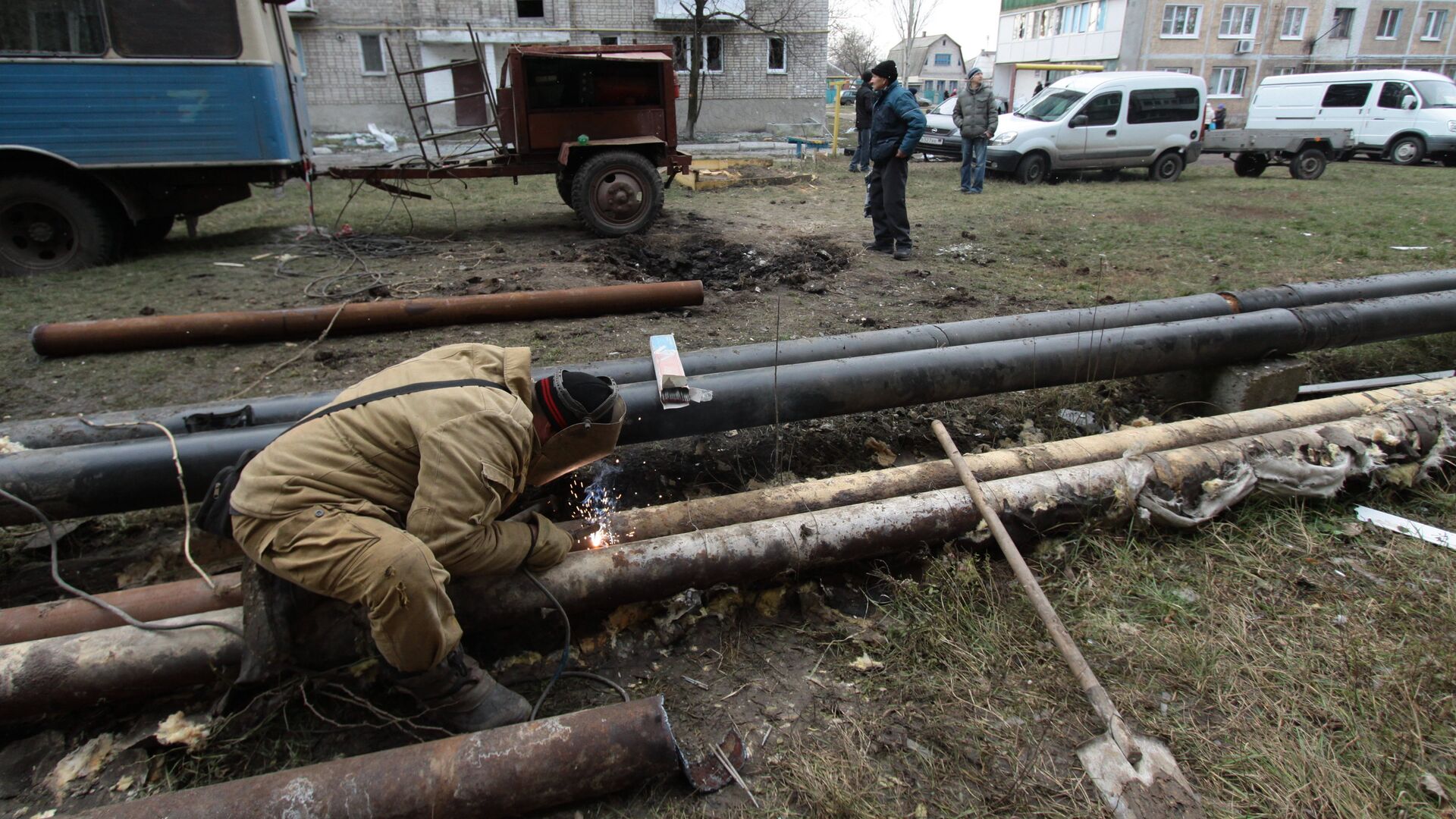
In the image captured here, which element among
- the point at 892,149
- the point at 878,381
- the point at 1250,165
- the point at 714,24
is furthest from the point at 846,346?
the point at 714,24

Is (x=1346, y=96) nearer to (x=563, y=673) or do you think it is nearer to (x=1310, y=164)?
(x=1310, y=164)

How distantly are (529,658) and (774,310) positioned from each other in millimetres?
3602

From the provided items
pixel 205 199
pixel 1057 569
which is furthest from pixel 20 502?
pixel 205 199

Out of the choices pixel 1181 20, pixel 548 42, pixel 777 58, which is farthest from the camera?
pixel 1181 20

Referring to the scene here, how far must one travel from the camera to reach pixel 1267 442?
302 centimetres

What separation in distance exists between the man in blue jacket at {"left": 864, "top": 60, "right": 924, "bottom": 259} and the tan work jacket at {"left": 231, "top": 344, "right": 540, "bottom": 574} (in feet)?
18.7

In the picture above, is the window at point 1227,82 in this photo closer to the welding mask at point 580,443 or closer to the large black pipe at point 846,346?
the large black pipe at point 846,346

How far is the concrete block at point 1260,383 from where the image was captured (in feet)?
12.3

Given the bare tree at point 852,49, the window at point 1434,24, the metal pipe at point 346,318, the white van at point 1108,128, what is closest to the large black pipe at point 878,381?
the metal pipe at point 346,318

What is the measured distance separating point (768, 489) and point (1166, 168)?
1329 cm

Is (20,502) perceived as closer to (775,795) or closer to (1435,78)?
(775,795)

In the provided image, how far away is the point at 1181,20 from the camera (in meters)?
32.0

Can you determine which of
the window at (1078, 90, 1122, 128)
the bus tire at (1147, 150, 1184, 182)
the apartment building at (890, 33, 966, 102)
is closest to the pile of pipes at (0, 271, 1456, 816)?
the window at (1078, 90, 1122, 128)

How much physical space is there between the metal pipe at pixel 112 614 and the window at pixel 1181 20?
39.5 metres
